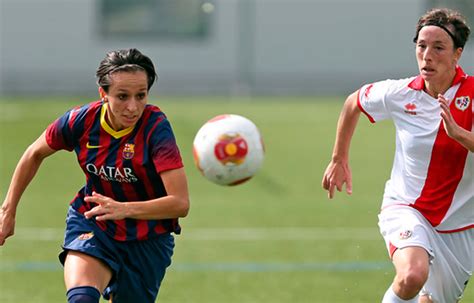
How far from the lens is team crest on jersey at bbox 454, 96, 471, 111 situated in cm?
554

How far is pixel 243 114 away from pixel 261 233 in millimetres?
12041

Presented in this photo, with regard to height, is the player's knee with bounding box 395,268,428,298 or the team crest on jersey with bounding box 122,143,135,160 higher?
the team crest on jersey with bounding box 122,143,135,160

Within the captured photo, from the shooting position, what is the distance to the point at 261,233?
10398 millimetres

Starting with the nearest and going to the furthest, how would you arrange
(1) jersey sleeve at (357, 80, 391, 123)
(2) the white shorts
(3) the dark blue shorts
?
(3) the dark blue shorts
(2) the white shorts
(1) jersey sleeve at (357, 80, 391, 123)

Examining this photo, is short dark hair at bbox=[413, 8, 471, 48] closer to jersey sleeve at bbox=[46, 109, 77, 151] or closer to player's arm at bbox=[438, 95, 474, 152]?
player's arm at bbox=[438, 95, 474, 152]

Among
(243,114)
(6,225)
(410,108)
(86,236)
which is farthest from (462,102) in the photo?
(243,114)

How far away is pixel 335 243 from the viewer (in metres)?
9.84

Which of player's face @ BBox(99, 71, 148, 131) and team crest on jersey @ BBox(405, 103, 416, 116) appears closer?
player's face @ BBox(99, 71, 148, 131)

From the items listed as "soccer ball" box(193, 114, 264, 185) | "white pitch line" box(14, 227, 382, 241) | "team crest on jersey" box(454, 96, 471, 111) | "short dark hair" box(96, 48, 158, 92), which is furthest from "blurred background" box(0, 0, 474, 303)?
"short dark hair" box(96, 48, 158, 92)

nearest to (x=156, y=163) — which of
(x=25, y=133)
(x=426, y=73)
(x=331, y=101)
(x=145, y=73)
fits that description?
Answer: (x=145, y=73)

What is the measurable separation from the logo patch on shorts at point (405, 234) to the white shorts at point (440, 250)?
23 mm

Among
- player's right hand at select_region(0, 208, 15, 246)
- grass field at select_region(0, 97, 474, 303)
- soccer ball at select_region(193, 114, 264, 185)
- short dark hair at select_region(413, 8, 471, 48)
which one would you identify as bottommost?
grass field at select_region(0, 97, 474, 303)

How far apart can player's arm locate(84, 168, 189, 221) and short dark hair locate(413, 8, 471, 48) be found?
1.68m

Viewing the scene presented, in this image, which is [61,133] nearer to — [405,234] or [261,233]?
[405,234]
